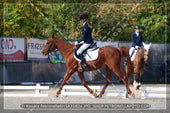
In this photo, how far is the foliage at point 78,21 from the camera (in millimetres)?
19109

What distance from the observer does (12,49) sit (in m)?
18.2

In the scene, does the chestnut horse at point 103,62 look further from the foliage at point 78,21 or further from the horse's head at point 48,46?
the foliage at point 78,21

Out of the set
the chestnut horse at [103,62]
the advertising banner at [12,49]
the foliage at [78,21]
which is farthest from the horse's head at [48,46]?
the foliage at [78,21]

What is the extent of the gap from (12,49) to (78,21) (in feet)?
16.1

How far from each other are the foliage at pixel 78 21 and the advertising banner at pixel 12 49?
2.33ft

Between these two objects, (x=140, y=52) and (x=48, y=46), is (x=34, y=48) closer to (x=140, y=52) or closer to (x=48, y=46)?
(x=48, y=46)

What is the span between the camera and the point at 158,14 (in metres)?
26.0

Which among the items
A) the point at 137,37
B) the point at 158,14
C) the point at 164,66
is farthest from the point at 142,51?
the point at 158,14

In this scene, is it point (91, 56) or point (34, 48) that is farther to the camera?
point (34, 48)

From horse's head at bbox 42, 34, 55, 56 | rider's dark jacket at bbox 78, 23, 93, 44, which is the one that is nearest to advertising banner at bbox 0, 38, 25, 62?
horse's head at bbox 42, 34, 55, 56

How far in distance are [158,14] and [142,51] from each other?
11531 mm

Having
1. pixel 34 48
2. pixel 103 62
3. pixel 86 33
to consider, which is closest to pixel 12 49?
pixel 34 48

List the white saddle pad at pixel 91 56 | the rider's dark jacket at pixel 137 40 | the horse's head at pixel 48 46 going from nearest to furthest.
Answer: the white saddle pad at pixel 91 56 → the horse's head at pixel 48 46 → the rider's dark jacket at pixel 137 40

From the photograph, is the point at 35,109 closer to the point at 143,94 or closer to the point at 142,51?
the point at 143,94
